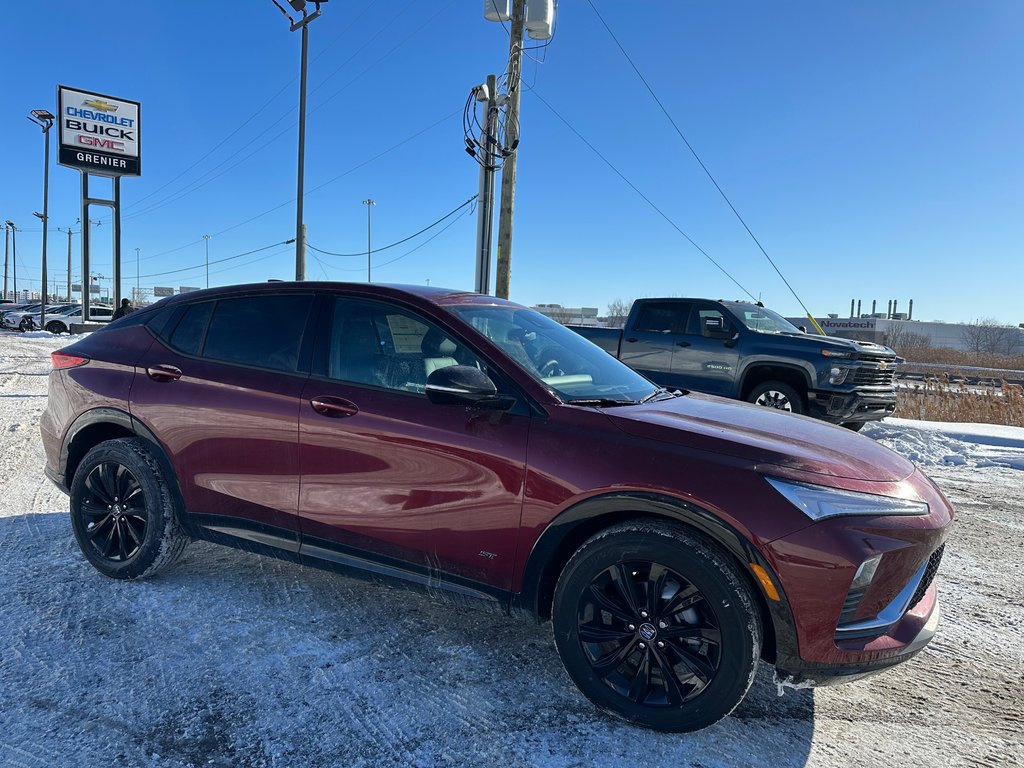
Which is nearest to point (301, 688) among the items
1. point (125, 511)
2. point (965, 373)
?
point (125, 511)

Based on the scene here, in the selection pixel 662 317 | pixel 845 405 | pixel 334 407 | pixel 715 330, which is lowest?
pixel 845 405

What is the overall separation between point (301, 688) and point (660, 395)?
86.8 inches

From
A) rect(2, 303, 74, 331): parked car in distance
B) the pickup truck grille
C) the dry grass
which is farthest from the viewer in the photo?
rect(2, 303, 74, 331): parked car in distance

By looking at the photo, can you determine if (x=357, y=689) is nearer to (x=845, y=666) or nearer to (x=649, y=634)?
(x=649, y=634)

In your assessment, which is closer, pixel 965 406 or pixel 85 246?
pixel 965 406

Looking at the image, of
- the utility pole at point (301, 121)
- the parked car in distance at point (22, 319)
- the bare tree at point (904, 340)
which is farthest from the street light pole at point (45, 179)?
the bare tree at point (904, 340)

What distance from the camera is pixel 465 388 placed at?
2637 mm

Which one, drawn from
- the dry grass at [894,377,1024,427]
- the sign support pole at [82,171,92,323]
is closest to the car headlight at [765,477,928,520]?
the dry grass at [894,377,1024,427]

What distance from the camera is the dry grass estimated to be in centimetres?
1105

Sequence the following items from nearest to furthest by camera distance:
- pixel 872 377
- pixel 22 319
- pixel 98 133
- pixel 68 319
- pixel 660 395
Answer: pixel 660 395
pixel 872 377
pixel 98 133
pixel 68 319
pixel 22 319

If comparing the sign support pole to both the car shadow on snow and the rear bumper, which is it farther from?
the rear bumper

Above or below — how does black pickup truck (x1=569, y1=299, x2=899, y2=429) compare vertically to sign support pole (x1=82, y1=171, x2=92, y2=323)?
below

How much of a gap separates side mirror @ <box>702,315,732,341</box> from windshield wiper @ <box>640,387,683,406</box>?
562cm

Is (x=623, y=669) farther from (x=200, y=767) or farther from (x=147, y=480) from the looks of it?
(x=147, y=480)
